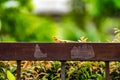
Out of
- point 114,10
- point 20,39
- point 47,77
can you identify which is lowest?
point 47,77

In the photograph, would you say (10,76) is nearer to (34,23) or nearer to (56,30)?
(56,30)

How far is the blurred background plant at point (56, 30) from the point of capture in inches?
96.0

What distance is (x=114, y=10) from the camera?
721 centimetres

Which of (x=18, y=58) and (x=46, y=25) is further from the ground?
(x=46, y=25)

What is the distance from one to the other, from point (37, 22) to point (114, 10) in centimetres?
104

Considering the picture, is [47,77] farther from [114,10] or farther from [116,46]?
[114,10]

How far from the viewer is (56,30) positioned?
22.4ft

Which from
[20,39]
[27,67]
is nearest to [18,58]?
[27,67]

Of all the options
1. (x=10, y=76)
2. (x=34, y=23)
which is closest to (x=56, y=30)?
(x=34, y=23)

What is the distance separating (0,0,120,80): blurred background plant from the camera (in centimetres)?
244

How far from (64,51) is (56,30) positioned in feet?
14.9

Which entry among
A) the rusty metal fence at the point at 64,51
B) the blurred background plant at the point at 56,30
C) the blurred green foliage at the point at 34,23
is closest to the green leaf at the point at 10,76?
the blurred background plant at the point at 56,30

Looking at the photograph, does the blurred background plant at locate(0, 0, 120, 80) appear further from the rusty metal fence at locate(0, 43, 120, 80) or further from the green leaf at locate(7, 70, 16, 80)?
the rusty metal fence at locate(0, 43, 120, 80)

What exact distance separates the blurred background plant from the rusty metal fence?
14 centimetres
